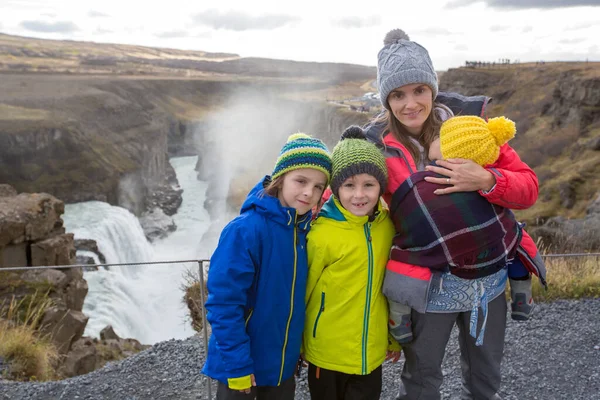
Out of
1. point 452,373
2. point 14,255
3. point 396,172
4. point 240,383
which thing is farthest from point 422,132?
point 14,255

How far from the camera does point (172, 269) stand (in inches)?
763

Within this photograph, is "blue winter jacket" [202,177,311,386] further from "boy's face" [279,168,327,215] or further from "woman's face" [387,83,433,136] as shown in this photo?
"woman's face" [387,83,433,136]

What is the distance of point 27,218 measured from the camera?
11.2 meters

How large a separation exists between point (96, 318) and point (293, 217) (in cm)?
1314

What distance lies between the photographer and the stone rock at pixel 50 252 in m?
11.3

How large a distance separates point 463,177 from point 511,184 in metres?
0.21

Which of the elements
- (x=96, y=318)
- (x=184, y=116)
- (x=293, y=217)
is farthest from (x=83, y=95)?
(x=293, y=217)

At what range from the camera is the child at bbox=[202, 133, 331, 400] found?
210 centimetres

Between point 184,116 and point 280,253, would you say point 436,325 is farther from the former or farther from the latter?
point 184,116

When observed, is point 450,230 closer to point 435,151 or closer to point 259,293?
point 435,151

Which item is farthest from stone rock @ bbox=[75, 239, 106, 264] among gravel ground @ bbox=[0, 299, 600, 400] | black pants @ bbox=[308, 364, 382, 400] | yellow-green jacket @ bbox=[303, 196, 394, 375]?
yellow-green jacket @ bbox=[303, 196, 394, 375]

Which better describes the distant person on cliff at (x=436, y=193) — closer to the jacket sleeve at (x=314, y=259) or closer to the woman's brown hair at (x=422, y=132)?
the woman's brown hair at (x=422, y=132)

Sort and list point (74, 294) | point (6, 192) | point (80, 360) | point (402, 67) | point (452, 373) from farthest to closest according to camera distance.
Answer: point (6, 192) < point (74, 294) < point (80, 360) < point (452, 373) < point (402, 67)

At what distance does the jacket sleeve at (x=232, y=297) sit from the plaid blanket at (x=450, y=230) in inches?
26.7
